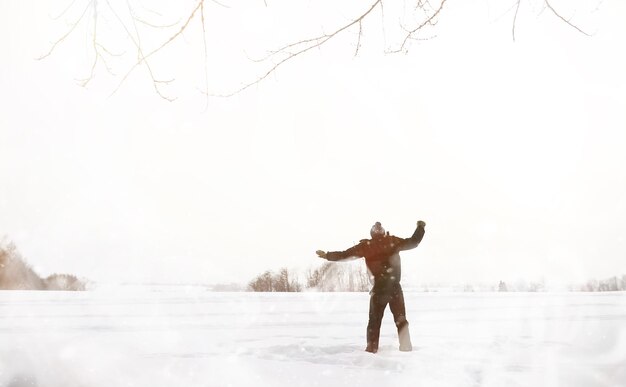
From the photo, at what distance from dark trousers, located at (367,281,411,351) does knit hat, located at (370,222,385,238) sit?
24.6 inches

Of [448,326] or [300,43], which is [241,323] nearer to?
[448,326]

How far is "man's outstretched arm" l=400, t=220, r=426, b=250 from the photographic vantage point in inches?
282

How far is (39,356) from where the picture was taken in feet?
23.3

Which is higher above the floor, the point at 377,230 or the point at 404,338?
the point at 377,230

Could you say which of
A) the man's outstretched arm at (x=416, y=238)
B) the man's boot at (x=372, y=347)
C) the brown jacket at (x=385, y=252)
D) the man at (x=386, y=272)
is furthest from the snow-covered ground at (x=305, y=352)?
the man's outstretched arm at (x=416, y=238)

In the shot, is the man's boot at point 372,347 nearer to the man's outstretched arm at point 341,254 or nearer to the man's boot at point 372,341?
the man's boot at point 372,341

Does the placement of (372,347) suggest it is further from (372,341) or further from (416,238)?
(416,238)

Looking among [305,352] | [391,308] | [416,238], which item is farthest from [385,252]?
[305,352]

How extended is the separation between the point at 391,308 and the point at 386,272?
475 millimetres

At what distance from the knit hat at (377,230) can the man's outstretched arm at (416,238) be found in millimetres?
324

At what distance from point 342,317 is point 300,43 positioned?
A: 9808 millimetres

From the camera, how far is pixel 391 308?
7289 mm

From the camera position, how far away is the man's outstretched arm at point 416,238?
7.16 metres

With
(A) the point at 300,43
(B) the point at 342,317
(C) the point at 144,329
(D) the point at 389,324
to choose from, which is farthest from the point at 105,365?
(B) the point at 342,317
